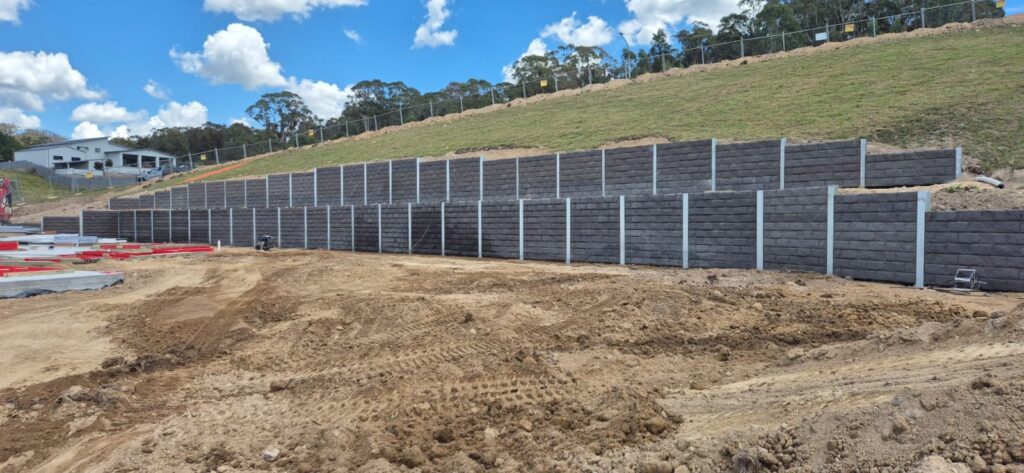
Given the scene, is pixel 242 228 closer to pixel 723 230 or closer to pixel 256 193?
pixel 256 193

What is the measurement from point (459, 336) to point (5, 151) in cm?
9448

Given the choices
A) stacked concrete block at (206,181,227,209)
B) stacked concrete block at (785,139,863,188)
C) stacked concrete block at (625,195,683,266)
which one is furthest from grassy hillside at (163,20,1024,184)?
stacked concrete block at (625,195,683,266)

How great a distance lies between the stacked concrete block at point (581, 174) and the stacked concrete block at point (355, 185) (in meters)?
8.98

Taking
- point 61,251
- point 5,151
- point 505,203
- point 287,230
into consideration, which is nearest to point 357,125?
point 287,230

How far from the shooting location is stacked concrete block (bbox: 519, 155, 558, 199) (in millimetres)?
17797

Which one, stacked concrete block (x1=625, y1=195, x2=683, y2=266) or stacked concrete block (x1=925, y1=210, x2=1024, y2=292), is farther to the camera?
stacked concrete block (x1=625, y1=195, x2=683, y2=266)

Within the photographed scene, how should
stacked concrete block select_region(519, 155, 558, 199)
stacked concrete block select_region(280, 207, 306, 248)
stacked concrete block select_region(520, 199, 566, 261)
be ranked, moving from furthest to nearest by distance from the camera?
1. stacked concrete block select_region(280, 207, 306, 248)
2. stacked concrete block select_region(519, 155, 558, 199)
3. stacked concrete block select_region(520, 199, 566, 261)

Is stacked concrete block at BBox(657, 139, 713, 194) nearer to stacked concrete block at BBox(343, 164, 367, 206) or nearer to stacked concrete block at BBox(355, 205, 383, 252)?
stacked concrete block at BBox(355, 205, 383, 252)

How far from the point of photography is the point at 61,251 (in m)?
17.0

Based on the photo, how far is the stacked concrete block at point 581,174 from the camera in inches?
667

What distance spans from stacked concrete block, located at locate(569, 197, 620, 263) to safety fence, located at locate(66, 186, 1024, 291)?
3 centimetres

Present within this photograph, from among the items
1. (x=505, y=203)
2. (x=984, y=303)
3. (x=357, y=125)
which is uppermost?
(x=357, y=125)

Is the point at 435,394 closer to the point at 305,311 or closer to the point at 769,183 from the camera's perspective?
the point at 305,311

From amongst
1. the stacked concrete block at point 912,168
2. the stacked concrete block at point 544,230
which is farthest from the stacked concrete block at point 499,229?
the stacked concrete block at point 912,168
